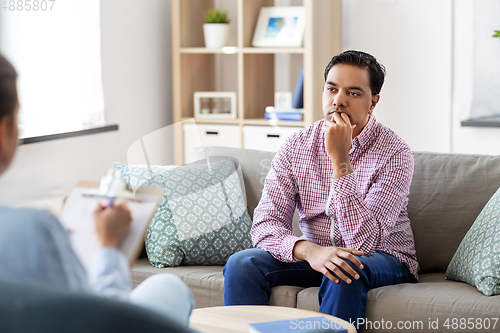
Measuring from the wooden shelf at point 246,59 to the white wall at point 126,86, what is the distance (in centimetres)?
14

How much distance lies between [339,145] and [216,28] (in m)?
2.16

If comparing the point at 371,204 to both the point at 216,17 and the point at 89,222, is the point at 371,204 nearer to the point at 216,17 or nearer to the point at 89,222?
the point at 89,222

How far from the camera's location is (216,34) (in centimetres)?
368

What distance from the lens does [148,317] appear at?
0.43 metres

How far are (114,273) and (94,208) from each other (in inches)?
2.4

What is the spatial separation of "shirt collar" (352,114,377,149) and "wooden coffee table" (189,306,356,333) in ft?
2.12

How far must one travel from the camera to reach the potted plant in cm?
367

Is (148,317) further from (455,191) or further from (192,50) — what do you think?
(192,50)

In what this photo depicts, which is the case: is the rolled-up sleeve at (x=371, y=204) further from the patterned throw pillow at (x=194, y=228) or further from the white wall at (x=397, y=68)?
the white wall at (x=397, y=68)

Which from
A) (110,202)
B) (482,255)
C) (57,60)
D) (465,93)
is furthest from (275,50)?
(110,202)

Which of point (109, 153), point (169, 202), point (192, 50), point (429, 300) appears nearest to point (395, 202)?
point (429, 300)

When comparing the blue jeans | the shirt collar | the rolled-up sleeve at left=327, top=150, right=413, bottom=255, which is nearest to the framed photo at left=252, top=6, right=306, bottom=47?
the shirt collar

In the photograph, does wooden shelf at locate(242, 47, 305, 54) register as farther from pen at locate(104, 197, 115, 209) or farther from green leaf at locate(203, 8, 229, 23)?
pen at locate(104, 197, 115, 209)

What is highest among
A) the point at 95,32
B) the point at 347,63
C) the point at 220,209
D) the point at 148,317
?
the point at 95,32
